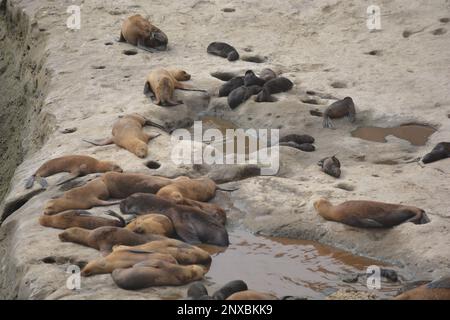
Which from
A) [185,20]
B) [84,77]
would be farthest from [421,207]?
[185,20]

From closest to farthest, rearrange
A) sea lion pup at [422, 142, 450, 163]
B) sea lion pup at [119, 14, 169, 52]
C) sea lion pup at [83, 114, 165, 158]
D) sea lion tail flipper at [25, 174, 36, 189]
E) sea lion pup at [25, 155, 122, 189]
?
sea lion tail flipper at [25, 174, 36, 189] → sea lion pup at [25, 155, 122, 189] → sea lion pup at [422, 142, 450, 163] → sea lion pup at [83, 114, 165, 158] → sea lion pup at [119, 14, 169, 52]

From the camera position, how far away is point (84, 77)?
1477cm

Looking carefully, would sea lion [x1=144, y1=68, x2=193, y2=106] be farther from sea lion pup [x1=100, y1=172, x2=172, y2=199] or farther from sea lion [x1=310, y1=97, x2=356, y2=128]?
sea lion pup [x1=100, y1=172, x2=172, y2=199]

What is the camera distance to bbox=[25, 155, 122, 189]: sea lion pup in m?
11.4

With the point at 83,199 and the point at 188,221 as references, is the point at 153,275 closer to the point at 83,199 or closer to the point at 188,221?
the point at 188,221

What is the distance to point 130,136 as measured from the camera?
12.2 m


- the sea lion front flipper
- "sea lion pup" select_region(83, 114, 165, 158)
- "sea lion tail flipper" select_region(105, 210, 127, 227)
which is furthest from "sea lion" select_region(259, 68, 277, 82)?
"sea lion tail flipper" select_region(105, 210, 127, 227)

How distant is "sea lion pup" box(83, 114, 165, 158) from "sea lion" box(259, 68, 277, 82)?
2294mm

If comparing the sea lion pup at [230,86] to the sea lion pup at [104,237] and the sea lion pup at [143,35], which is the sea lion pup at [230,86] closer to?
the sea lion pup at [143,35]

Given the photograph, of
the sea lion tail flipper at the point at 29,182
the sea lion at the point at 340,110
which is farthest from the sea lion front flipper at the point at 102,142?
the sea lion at the point at 340,110

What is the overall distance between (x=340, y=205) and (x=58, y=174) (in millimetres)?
3161

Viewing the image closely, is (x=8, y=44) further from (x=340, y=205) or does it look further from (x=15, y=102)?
(x=340, y=205)

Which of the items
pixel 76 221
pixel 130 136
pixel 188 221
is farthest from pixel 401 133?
pixel 76 221

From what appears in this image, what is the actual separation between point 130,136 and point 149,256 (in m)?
3.48
